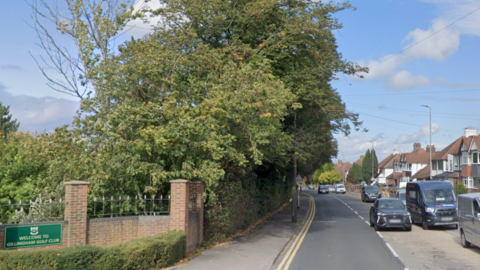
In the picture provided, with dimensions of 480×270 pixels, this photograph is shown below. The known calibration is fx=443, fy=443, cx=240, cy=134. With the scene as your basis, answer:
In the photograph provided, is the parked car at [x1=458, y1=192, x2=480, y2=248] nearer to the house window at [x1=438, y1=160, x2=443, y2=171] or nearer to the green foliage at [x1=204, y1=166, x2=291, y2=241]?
the green foliage at [x1=204, y1=166, x2=291, y2=241]

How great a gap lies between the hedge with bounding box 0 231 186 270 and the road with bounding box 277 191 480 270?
3525mm

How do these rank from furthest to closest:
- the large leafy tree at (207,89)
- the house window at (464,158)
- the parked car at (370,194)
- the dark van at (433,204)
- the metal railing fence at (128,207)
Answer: the house window at (464,158) < the parked car at (370,194) < the dark van at (433,204) < the large leafy tree at (207,89) < the metal railing fence at (128,207)

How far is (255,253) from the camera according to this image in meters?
14.1

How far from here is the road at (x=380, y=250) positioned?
12.6m

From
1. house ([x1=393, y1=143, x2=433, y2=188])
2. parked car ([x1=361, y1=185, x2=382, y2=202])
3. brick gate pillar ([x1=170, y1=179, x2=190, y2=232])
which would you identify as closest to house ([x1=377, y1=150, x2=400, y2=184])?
house ([x1=393, y1=143, x2=433, y2=188])

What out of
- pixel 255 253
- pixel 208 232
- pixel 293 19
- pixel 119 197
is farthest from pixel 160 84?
pixel 293 19

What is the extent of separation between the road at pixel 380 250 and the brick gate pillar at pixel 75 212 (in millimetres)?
5535

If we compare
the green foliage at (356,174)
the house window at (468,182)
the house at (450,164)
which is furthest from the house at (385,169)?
the house window at (468,182)

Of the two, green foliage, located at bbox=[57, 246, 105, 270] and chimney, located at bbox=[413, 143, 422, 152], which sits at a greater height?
chimney, located at bbox=[413, 143, 422, 152]

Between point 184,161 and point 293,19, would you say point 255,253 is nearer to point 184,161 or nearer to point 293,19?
point 184,161

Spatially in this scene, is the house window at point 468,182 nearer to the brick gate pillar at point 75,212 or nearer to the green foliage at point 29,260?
the brick gate pillar at point 75,212

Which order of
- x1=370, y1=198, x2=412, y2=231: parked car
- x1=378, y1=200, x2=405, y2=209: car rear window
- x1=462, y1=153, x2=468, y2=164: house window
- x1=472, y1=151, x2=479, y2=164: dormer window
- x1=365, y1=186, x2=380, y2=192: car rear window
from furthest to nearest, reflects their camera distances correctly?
x1=462, y1=153, x2=468, y2=164: house window
x1=472, y1=151, x2=479, y2=164: dormer window
x1=365, y1=186, x2=380, y2=192: car rear window
x1=378, y1=200, x2=405, y2=209: car rear window
x1=370, y1=198, x2=412, y2=231: parked car

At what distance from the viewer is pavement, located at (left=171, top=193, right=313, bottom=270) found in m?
12.0

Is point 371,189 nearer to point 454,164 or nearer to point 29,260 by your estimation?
point 454,164
